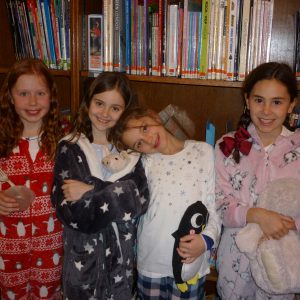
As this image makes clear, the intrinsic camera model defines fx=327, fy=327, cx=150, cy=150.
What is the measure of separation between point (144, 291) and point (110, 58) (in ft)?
3.11

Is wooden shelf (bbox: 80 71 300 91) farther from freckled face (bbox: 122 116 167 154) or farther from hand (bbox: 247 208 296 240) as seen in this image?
hand (bbox: 247 208 296 240)

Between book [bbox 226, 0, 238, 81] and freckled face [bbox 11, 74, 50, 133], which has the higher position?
book [bbox 226, 0, 238, 81]

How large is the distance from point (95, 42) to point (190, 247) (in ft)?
3.00

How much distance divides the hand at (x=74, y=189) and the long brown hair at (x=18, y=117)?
Result: 0.18 m

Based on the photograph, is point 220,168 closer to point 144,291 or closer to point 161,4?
point 144,291

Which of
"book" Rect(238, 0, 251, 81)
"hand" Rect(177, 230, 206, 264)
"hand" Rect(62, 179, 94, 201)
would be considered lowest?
"hand" Rect(177, 230, 206, 264)

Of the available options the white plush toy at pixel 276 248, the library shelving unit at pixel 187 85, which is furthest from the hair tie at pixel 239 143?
the library shelving unit at pixel 187 85

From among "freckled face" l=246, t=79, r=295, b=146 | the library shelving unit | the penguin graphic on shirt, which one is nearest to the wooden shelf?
the library shelving unit

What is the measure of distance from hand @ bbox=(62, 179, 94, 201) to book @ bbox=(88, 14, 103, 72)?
53 centimetres

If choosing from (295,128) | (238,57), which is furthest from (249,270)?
(238,57)

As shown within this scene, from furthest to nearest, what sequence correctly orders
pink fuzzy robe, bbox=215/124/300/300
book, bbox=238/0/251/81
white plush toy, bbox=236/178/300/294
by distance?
1. book, bbox=238/0/251/81
2. pink fuzzy robe, bbox=215/124/300/300
3. white plush toy, bbox=236/178/300/294

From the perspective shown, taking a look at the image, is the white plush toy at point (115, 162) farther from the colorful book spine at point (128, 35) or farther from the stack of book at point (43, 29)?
the stack of book at point (43, 29)

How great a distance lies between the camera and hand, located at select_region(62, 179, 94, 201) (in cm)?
112

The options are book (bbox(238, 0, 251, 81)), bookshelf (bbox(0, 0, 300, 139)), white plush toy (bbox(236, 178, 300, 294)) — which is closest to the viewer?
white plush toy (bbox(236, 178, 300, 294))
